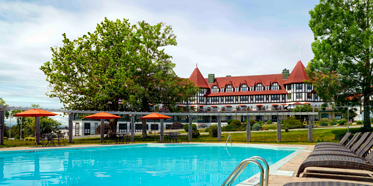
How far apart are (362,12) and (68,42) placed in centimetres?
2688

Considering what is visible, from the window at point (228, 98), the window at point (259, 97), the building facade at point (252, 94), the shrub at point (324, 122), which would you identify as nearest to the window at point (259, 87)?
the building facade at point (252, 94)

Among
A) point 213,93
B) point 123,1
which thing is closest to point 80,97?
point 123,1

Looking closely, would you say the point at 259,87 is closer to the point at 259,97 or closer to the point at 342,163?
the point at 259,97

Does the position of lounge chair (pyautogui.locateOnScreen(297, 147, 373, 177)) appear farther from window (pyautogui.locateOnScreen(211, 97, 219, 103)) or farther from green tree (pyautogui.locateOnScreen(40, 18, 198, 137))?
window (pyautogui.locateOnScreen(211, 97, 219, 103))

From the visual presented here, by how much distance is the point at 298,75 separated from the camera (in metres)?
59.4

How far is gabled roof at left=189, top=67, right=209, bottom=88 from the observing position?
67.9m

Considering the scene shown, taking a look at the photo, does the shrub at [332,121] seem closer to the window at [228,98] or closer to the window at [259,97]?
the window at [259,97]

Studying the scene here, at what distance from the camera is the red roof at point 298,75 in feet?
193

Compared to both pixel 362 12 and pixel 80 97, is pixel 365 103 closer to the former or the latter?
pixel 362 12

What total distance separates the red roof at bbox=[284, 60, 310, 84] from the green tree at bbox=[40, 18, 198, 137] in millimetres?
36266

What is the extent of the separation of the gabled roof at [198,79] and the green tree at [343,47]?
133 feet

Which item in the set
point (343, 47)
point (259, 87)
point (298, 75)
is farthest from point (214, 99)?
point (343, 47)

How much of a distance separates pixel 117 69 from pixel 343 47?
1969cm

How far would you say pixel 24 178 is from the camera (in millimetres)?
9414
